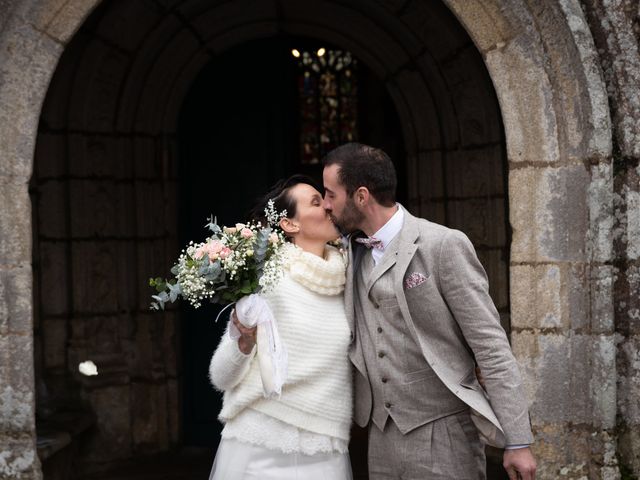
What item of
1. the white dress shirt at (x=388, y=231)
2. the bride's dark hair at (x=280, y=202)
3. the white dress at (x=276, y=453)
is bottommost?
the white dress at (x=276, y=453)

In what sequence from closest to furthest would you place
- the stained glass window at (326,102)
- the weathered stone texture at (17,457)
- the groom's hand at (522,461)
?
the groom's hand at (522,461) < the weathered stone texture at (17,457) < the stained glass window at (326,102)

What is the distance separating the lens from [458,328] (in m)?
3.38

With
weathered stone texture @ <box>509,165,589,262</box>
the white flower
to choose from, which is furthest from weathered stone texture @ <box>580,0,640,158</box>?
the white flower

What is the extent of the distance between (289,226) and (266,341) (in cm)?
49

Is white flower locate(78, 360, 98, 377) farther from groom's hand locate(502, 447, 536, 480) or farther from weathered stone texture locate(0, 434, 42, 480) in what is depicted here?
groom's hand locate(502, 447, 536, 480)

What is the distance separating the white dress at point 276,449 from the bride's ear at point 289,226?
17 centimetres

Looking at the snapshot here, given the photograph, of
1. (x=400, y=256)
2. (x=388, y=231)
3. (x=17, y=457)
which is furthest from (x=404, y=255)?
(x=17, y=457)

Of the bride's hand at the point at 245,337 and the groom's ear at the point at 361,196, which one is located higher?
the groom's ear at the point at 361,196

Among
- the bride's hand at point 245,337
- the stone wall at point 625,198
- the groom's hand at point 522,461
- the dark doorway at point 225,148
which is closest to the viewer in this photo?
the groom's hand at point 522,461

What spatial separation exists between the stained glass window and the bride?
4519 mm

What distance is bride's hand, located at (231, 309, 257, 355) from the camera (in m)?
3.31

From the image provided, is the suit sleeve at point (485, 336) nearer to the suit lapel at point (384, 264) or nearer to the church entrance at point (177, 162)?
the suit lapel at point (384, 264)

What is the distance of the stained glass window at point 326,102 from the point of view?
7957mm

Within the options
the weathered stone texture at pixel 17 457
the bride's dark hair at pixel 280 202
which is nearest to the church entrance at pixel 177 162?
the weathered stone texture at pixel 17 457
